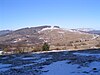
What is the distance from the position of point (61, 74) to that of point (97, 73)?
12.2 feet

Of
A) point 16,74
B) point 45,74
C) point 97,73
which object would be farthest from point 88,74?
point 16,74

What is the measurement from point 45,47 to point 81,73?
59.1m

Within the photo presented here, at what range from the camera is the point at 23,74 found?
28.4 metres

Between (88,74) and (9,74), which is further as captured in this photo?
(9,74)

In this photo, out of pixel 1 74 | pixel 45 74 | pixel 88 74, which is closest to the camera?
pixel 88 74

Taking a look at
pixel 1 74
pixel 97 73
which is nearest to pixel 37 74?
pixel 1 74

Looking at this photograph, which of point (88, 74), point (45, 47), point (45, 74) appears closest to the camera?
point (88, 74)

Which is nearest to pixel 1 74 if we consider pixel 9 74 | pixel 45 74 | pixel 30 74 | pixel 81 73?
pixel 9 74

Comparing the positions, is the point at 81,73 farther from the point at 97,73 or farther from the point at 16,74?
the point at 16,74

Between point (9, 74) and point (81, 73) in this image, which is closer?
point (81, 73)

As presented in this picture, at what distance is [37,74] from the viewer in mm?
27766

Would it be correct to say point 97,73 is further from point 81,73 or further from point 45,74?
point 45,74

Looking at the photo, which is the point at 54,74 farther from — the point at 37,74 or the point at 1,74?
the point at 1,74

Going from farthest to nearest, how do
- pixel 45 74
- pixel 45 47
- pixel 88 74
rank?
pixel 45 47 → pixel 45 74 → pixel 88 74
